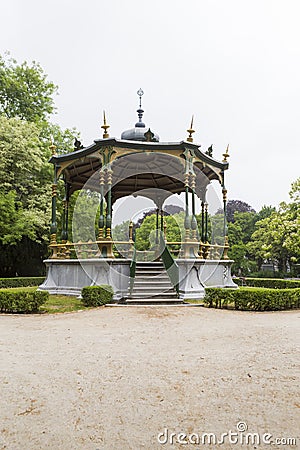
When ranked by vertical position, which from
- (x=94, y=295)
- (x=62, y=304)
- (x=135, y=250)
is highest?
(x=135, y=250)

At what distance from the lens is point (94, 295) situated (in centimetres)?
966

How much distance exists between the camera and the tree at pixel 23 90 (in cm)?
2231

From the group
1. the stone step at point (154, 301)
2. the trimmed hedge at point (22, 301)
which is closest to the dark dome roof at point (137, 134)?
the stone step at point (154, 301)

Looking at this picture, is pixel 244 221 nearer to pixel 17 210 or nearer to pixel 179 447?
pixel 17 210

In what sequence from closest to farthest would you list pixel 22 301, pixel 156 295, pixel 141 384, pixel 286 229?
pixel 141 384 < pixel 22 301 < pixel 156 295 < pixel 286 229

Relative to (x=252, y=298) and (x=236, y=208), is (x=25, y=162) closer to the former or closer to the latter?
(x=252, y=298)

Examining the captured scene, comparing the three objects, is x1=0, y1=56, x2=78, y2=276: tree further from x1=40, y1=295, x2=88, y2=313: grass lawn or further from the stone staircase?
the stone staircase

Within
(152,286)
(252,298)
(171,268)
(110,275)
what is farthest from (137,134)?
(252,298)

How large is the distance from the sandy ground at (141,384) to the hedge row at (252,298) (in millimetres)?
2635

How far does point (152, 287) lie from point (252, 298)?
9.93 ft

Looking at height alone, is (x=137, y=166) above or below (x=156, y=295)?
above

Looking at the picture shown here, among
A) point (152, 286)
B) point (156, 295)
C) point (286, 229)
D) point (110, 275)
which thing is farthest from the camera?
point (286, 229)

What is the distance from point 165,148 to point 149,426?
10.1 m

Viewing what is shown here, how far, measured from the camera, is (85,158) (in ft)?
40.9
